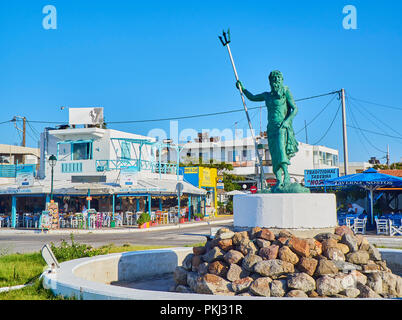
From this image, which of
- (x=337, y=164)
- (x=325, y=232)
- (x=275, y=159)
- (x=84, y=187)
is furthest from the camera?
(x=337, y=164)

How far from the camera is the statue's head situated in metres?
9.51

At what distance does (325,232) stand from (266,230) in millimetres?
1359

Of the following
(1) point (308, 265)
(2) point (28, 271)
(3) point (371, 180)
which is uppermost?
(3) point (371, 180)

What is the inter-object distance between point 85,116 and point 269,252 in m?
31.6

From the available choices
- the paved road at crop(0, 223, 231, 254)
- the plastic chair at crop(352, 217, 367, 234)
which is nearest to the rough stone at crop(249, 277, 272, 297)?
the paved road at crop(0, 223, 231, 254)

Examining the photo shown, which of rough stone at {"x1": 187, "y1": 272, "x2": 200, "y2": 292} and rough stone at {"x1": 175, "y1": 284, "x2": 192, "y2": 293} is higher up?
rough stone at {"x1": 187, "y1": 272, "x2": 200, "y2": 292}

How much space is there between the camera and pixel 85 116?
36.5m

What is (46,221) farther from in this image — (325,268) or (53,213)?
(325,268)

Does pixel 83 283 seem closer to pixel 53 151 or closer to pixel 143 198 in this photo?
pixel 143 198

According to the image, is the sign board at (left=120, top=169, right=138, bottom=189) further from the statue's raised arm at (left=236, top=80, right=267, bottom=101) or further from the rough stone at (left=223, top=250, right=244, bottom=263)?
the rough stone at (left=223, top=250, right=244, bottom=263)

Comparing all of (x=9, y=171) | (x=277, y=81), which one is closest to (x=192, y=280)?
(x=277, y=81)

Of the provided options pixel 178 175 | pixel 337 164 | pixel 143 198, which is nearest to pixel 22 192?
pixel 143 198

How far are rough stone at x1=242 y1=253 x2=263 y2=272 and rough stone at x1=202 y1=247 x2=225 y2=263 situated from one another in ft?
2.03
